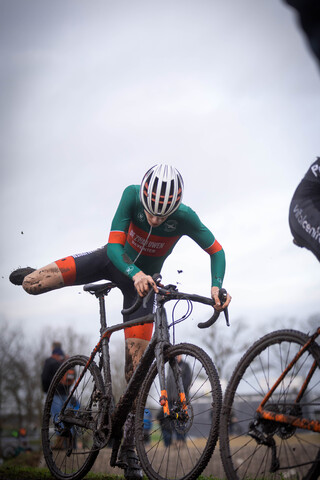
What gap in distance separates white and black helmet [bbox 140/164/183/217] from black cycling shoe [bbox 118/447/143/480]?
2.42 metres

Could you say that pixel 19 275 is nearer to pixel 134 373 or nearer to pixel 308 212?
pixel 134 373

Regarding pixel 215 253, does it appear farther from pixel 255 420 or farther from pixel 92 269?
pixel 255 420

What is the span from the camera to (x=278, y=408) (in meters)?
3.74

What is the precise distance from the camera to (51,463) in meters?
6.18

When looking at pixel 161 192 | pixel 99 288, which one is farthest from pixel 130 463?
pixel 161 192

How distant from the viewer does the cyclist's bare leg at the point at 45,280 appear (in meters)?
6.13

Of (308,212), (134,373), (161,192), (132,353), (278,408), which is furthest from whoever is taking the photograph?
(132,353)

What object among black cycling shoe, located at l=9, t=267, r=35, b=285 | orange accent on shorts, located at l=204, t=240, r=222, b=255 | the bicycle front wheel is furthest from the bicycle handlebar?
black cycling shoe, located at l=9, t=267, r=35, b=285

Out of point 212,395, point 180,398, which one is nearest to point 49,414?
point 180,398

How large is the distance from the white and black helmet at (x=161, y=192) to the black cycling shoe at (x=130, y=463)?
7.95 feet

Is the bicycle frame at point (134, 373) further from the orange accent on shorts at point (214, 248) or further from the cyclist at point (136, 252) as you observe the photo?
the orange accent on shorts at point (214, 248)

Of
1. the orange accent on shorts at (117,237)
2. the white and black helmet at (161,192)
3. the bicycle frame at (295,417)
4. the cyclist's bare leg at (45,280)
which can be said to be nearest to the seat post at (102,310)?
the cyclist's bare leg at (45,280)

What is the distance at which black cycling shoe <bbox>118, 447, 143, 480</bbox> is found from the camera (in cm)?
525

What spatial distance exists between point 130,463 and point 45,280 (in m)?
2.19
